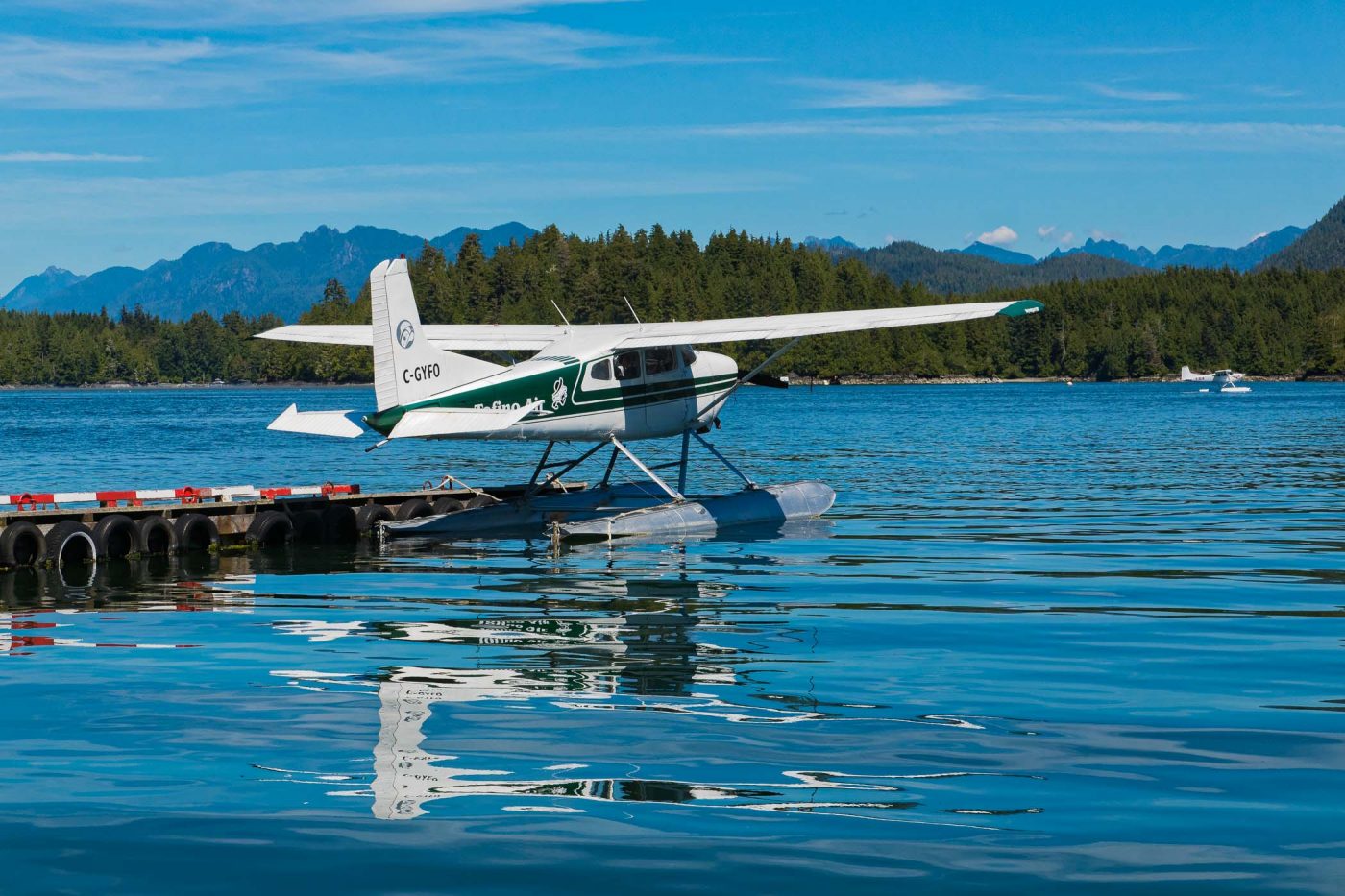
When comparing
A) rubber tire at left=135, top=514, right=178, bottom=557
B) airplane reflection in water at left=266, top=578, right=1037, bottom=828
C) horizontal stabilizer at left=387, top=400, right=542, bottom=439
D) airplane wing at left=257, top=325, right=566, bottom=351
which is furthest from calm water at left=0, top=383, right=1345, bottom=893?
airplane wing at left=257, top=325, right=566, bottom=351

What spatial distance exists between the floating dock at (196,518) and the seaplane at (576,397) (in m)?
1.37

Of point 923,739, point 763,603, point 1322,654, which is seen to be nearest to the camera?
point 923,739

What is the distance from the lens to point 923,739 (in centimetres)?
939

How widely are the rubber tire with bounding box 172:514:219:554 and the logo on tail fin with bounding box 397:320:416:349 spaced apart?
433cm

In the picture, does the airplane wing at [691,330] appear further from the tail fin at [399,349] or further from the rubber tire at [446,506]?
the rubber tire at [446,506]

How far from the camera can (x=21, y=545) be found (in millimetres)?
19953

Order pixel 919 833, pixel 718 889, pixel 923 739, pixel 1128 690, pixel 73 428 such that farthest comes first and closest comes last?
pixel 73 428 → pixel 1128 690 → pixel 923 739 → pixel 919 833 → pixel 718 889

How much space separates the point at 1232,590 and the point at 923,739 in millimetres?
8674

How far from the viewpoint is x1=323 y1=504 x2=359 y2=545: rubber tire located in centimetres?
2423

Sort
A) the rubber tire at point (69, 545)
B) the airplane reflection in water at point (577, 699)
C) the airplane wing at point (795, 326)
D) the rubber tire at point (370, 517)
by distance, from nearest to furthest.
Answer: the airplane reflection in water at point (577, 699)
the rubber tire at point (69, 545)
the airplane wing at point (795, 326)
the rubber tire at point (370, 517)

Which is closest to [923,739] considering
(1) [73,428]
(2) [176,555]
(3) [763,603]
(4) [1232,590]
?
(3) [763,603]

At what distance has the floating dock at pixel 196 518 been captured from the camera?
2030 cm

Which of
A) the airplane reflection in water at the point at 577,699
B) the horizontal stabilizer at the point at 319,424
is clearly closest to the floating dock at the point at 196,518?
the horizontal stabilizer at the point at 319,424

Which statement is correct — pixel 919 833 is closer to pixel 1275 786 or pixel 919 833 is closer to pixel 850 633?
pixel 1275 786
